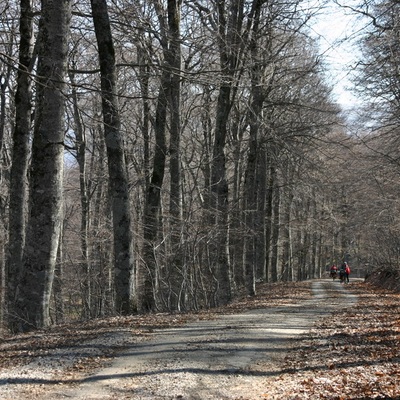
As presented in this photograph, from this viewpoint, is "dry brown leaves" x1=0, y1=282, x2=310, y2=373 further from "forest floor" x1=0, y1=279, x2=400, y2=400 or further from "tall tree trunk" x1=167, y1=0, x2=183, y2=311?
"tall tree trunk" x1=167, y1=0, x2=183, y2=311

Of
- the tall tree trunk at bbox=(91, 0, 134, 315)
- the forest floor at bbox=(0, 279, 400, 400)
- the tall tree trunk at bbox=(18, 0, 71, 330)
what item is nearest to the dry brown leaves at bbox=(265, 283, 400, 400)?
the forest floor at bbox=(0, 279, 400, 400)

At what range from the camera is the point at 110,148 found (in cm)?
1192

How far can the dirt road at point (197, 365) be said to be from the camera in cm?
580

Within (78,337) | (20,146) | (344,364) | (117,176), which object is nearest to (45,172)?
(117,176)

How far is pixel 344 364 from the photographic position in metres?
7.29

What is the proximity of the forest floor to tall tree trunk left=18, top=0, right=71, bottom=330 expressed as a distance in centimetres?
90

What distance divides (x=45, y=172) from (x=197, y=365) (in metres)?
4.94

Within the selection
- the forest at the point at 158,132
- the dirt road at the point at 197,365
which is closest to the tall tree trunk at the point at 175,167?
the forest at the point at 158,132

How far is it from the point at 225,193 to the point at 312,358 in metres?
9.89

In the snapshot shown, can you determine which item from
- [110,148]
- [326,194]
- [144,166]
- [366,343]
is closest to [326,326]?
[366,343]

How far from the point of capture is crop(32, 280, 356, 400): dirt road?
19.0 ft

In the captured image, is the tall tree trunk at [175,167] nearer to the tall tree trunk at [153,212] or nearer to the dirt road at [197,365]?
the tall tree trunk at [153,212]

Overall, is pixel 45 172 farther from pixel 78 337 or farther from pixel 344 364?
pixel 344 364

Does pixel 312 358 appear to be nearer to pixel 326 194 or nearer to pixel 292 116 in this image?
pixel 326 194
